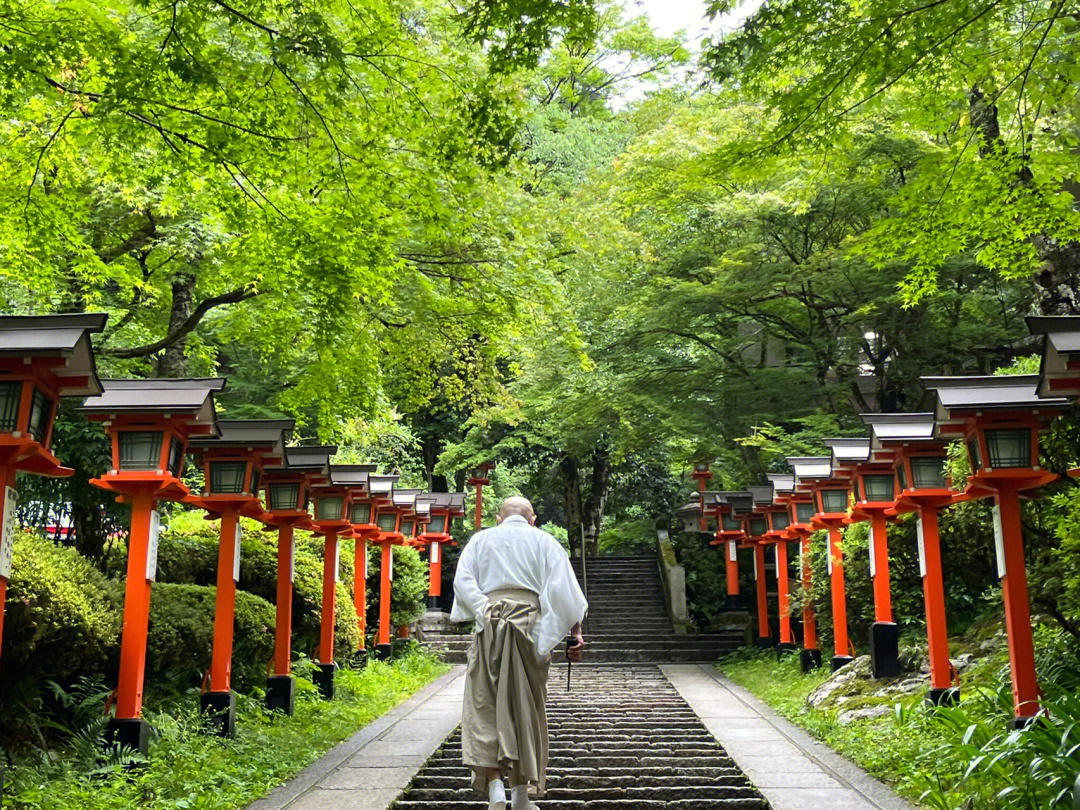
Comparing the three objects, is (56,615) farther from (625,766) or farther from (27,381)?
(625,766)

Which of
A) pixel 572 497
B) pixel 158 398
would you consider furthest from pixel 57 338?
pixel 572 497

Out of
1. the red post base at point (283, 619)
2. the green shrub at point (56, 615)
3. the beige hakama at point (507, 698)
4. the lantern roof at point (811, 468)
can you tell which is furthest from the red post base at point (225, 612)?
the lantern roof at point (811, 468)

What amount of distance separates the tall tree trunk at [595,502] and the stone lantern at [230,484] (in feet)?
68.1

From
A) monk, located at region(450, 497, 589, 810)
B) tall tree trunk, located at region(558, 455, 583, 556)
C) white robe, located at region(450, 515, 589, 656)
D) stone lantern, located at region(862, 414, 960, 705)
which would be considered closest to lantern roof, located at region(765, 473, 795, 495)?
stone lantern, located at region(862, 414, 960, 705)

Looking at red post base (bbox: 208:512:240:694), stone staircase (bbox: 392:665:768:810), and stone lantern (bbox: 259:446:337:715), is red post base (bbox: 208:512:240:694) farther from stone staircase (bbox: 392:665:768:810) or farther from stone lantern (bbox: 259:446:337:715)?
stone staircase (bbox: 392:665:768:810)

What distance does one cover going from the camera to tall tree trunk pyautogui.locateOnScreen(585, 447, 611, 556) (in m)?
30.2

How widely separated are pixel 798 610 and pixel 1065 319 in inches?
394

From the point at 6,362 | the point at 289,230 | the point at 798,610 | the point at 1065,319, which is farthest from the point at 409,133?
the point at 798,610

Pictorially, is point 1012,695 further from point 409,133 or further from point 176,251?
point 176,251

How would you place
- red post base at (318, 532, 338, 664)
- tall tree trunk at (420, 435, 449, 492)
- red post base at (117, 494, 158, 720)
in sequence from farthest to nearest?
tall tree trunk at (420, 435, 449, 492)
red post base at (318, 532, 338, 664)
red post base at (117, 494, 158, 720)

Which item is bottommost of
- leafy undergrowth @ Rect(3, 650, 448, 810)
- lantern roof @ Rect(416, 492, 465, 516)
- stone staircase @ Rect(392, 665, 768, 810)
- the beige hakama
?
stone staircase @ Rect(392, 665, 768, 810)

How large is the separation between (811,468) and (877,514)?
1963 millimetres

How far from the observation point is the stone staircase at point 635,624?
20.3m

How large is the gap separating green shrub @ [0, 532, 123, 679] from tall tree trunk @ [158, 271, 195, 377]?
202 inches
